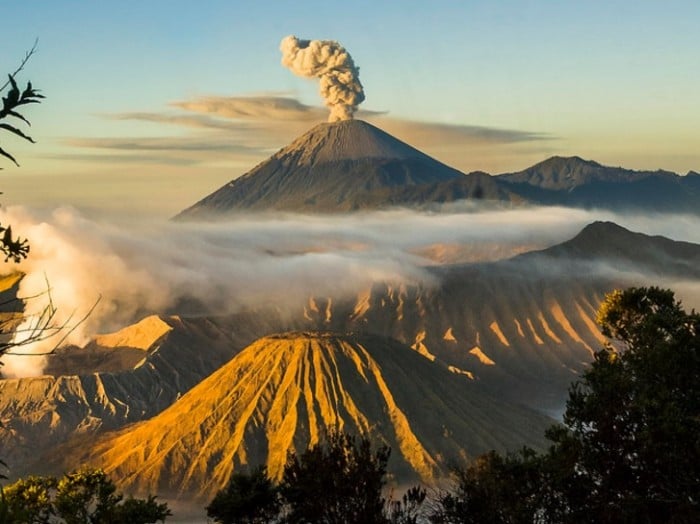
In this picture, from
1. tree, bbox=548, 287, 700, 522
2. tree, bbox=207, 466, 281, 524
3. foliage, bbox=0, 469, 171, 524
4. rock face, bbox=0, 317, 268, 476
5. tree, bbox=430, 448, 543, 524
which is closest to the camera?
tree, bbox=548, 287, 700, 522

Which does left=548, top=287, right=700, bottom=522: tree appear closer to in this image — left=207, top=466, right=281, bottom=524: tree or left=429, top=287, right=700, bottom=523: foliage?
left=429, top=287, right=700, bottom=523: foliage

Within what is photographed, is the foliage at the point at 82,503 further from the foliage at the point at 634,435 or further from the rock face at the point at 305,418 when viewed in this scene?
the rock face at the point at 305,418

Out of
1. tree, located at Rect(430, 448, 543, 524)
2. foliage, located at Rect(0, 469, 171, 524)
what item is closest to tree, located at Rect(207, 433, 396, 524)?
tree, located at Rect(430, 448, 543, 524)

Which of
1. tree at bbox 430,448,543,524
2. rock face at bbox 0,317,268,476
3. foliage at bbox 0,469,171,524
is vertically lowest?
rock face at bbox 0,317,268,476

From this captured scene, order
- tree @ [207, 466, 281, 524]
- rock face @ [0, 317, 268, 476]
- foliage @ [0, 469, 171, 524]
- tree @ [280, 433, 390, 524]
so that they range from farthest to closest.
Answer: rock face @ [0, 317, 268, 476] → tree @ [207, 466, 281, 524] → foliage @ [0, 469, 171, 524] → tree @ [280, 433, 390, 524]

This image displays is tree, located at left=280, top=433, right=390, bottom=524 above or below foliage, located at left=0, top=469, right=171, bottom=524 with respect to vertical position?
above

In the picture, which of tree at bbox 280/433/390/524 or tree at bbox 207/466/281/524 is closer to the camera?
tree at bbox 280/433/390/524

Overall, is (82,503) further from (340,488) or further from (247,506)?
(340,488)
